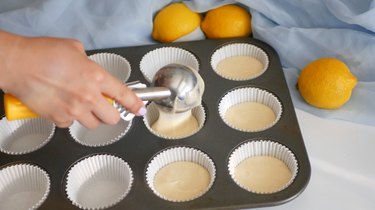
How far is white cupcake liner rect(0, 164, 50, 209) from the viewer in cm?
82

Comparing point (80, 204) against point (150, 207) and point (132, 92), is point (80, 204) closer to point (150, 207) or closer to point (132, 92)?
point (150, 207)

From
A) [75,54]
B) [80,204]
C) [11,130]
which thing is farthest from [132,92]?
[11,130]

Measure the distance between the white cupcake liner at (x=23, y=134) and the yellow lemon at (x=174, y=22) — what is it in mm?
282

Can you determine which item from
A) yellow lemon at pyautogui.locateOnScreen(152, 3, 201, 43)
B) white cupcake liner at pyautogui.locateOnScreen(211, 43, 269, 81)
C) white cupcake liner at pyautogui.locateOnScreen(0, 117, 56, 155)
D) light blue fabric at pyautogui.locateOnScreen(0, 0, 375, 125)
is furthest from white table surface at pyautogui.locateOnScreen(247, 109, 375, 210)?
white cupcake liner at pyautogui.locateOnScreen(0, 117, 56, 155)

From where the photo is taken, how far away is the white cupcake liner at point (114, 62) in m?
0.98

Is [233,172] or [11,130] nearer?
[233,172]

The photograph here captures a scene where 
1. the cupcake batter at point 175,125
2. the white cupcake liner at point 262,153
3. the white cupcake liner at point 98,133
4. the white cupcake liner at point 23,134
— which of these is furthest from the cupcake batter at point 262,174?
the white cupcake liner at point 23,134

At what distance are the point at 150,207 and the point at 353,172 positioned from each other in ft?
1.09

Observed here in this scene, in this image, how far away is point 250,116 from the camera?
3.03 feet

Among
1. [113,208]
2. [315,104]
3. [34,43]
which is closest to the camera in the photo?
[34,43]

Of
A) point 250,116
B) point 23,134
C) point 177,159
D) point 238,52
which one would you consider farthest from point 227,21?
point 23,134

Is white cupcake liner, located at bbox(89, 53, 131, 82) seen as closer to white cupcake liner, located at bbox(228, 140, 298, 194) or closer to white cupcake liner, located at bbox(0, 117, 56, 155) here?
white cupcake liner, located at bbox(0, 117, 56, 155)

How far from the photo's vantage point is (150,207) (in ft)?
2.47

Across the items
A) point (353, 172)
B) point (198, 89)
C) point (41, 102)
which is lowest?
point (353, 172)
